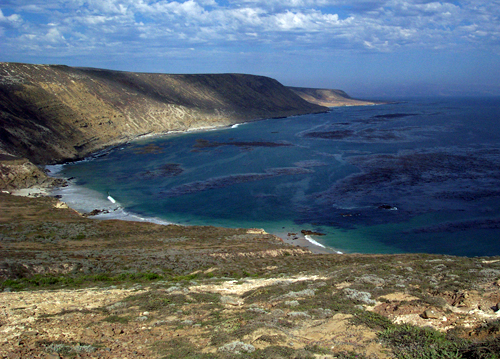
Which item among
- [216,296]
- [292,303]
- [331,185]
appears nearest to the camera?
[292,303]

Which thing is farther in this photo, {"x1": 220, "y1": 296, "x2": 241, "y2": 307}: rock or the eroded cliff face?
the eroded cliff face

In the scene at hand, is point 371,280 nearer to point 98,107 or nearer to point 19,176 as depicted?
point 19,176

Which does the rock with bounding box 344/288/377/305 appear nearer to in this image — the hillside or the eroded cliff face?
the eroded cliff face

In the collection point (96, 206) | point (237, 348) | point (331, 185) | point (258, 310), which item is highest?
point (237, 348)

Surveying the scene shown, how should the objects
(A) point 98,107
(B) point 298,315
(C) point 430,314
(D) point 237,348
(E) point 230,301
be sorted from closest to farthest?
(D) point 237,348, (C) point 430,314, (B) point 298,315, (E) point 230,301, (A) point 98,107

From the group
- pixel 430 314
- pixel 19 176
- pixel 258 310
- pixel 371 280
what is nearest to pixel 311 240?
pixel 371 280

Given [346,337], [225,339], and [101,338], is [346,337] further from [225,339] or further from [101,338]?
[101,338]

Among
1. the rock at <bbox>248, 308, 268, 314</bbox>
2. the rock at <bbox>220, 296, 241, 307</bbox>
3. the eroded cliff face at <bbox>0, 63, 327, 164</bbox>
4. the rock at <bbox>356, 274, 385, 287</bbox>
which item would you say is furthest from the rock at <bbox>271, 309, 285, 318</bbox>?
the eroded cliff face at <bbox>0, 63, 327, 164</bbox>
